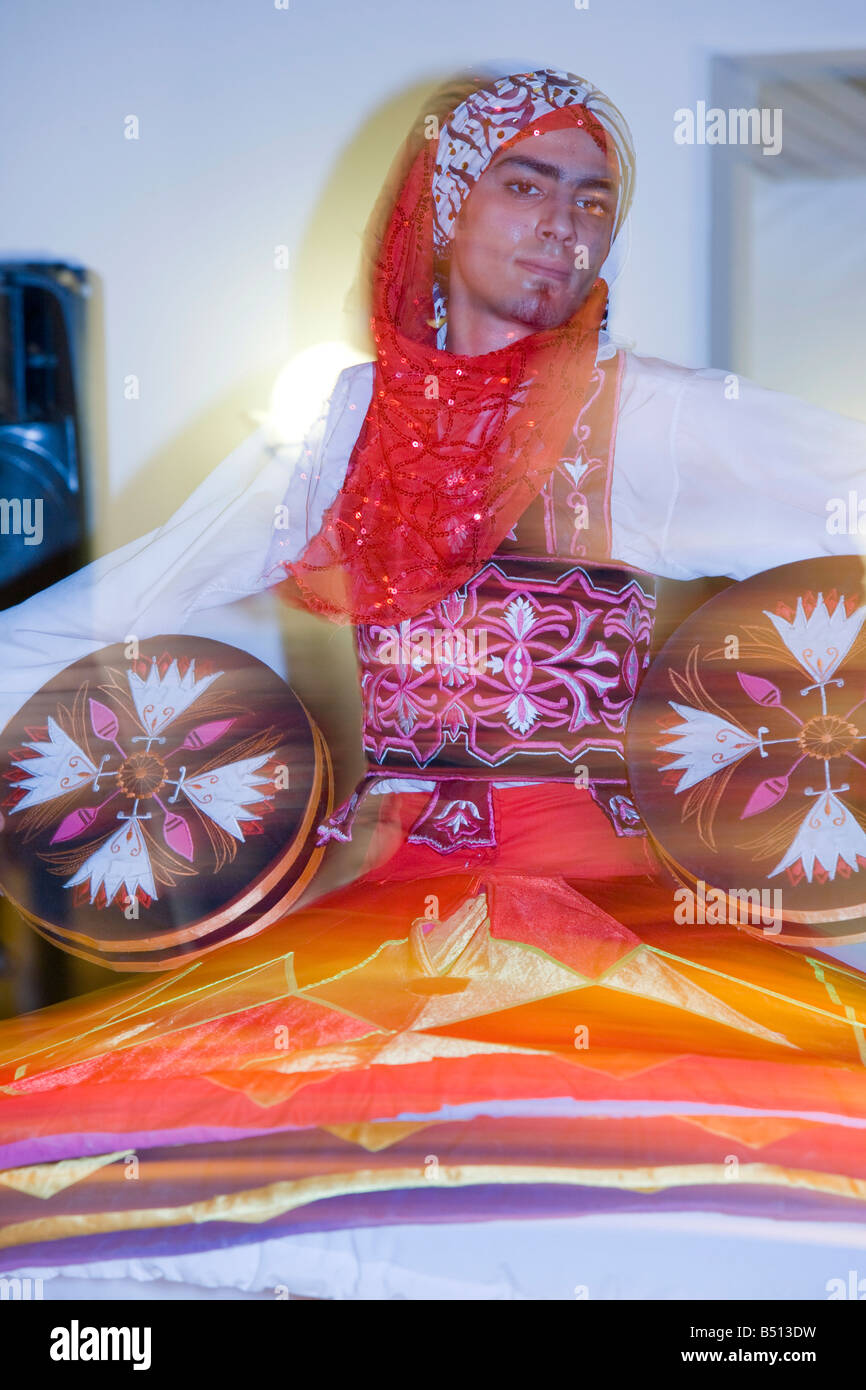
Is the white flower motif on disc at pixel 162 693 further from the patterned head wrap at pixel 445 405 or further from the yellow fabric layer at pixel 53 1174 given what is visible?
the yellow fabric layer at pixel 53 1174

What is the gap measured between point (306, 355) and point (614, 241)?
45 centimetres

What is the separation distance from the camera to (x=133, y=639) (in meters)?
1.51

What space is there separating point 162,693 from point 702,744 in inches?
27.2

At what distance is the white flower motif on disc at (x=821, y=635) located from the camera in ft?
4.53

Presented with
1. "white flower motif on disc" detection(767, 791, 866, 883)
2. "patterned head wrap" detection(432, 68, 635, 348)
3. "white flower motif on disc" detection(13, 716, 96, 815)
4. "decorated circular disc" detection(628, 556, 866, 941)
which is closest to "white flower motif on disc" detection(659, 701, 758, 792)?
"decorated circular disc" detection(628, 556, 866, 941)

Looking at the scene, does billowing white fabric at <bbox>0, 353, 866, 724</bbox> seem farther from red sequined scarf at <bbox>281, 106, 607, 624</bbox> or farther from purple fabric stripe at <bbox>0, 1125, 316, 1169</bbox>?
purple fabric stripe at <bbox>0, 1125, 316, 1169</bbox>

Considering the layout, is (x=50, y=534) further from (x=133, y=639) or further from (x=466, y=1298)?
(x=466, y=1298)

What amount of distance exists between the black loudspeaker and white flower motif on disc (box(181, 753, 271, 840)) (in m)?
0.44

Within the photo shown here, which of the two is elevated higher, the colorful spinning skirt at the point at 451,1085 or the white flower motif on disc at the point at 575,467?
the white flower motif on disc at the point at 575,467

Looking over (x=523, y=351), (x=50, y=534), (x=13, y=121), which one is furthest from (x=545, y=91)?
(x=50, y=534)

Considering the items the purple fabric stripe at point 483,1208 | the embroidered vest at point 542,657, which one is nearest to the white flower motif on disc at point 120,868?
the embroidered vest at point 542,657

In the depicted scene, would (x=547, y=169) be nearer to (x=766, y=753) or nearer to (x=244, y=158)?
(x=244, y=158)

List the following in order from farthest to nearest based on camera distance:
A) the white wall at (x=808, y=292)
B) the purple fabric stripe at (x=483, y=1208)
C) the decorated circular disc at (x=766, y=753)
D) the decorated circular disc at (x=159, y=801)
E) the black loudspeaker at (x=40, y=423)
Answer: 1. the black loudspeaker at (x=40, y=423)
2. the white wall at (x=808, y=292)
3. the decorated circular disc at (x=159, y=801)
4. the decorated circular disc at (x=766, y=753)
5. the purple fabric stripe at (x=483, y=1208)

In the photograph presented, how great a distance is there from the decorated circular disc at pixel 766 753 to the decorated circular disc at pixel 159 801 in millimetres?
444
